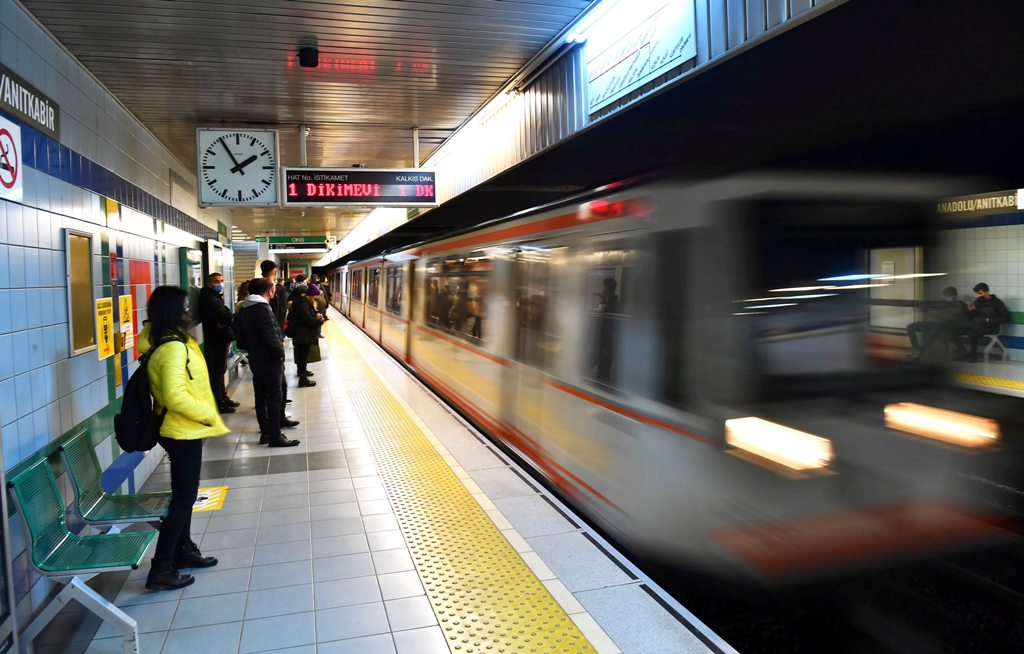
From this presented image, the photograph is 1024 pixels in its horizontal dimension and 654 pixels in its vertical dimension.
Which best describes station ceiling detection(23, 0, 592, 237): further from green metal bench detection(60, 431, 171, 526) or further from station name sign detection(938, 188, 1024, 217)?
station name sign detection(938, 188, 1024, 217)

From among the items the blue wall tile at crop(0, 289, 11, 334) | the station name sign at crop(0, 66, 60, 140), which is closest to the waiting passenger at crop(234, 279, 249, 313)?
the station name sign at crop(0, 66, 60, 140)

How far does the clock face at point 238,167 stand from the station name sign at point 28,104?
3263 millimetres

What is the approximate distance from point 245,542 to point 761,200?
3.61m

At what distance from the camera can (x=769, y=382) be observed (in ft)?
11.5

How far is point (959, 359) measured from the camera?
434 cm

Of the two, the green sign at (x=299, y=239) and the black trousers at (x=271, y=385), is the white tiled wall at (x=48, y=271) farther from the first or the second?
the green sign at (x=299, y=239)

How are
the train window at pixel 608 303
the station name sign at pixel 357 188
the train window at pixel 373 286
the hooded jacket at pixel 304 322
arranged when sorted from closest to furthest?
1. the train window at pixel 608 303
2. the station name sign at pixel 357 188
3. the hooded jacket at pixel 304 322
4. the train window at pixel 373 286

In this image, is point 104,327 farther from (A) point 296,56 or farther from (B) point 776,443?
(B) point 776,443

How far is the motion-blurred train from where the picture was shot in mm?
3391

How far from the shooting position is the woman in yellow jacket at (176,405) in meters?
3.38

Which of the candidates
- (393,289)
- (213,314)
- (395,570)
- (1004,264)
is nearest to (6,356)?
(395,570)

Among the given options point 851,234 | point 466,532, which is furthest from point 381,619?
point 851,234

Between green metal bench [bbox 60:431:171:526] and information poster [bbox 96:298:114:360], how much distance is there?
3.19 feet

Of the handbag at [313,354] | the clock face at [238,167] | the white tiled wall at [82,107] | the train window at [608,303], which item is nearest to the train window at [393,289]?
the handbag at [313,354]
